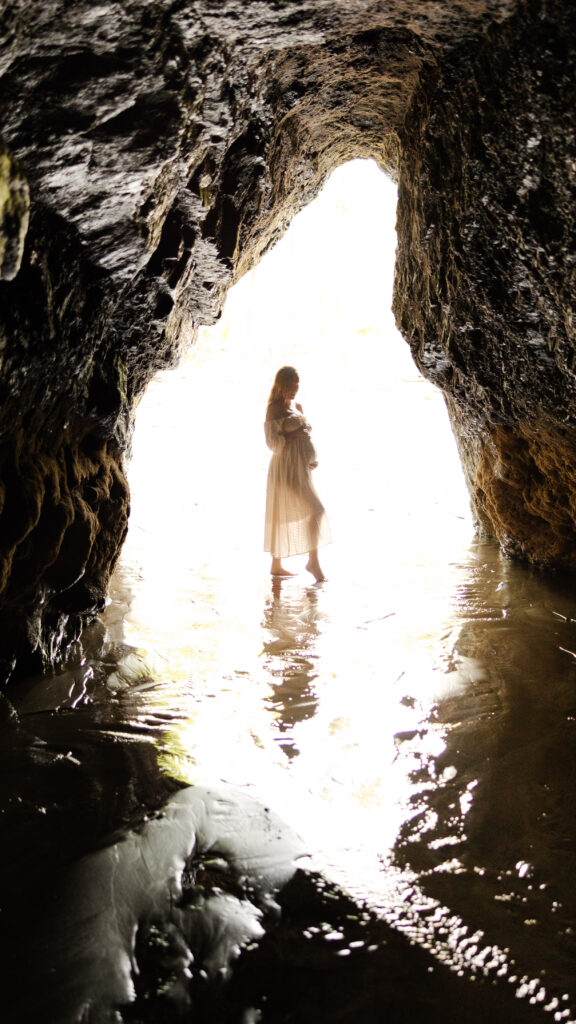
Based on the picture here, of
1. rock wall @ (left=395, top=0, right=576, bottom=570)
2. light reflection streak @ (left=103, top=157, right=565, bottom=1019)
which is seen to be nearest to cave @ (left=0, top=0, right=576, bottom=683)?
rock wall @ (left=395, top=0, right=576, bottom=570)

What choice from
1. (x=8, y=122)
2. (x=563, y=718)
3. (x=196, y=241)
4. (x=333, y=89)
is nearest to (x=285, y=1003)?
(x=563, y=718)

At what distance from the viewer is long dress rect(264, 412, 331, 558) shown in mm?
5980

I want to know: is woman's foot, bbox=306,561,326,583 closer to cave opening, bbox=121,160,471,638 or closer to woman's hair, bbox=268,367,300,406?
cave opening, bbox=121,160,471,638

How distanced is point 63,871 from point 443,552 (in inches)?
226

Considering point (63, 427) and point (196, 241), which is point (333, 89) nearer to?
point (196, 241)

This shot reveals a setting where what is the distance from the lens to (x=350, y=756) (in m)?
2.98

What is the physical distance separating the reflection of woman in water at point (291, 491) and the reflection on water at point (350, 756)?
424 millimetres

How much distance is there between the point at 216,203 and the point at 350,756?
122 inches

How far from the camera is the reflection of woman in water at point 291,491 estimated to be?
19.4ft

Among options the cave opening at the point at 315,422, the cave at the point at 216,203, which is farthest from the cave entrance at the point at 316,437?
the cave at the point at 216,203

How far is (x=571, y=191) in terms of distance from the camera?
2475 millimetres

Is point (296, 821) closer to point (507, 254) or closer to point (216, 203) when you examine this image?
point (507, 254)

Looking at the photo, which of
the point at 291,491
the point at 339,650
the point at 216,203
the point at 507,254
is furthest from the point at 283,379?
the point at 507,254

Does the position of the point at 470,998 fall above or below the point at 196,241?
below
